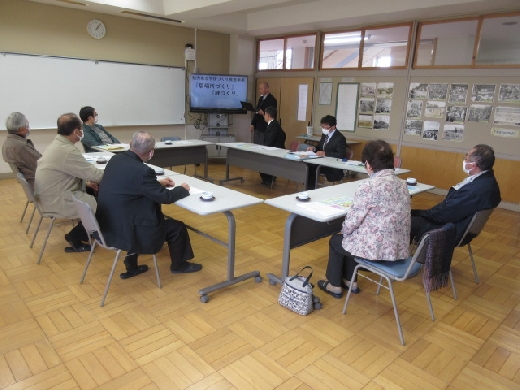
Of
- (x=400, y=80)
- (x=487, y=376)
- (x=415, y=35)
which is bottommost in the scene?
(x=487, y=376)

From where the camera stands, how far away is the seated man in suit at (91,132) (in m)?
4.64

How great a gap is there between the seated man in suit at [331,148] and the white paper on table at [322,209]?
2.21m

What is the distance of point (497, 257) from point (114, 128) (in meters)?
6.20

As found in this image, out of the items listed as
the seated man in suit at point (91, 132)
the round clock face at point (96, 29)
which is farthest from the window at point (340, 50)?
the seated man in suit at point (91, 132)

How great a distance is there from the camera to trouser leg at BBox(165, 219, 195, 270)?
2.90m

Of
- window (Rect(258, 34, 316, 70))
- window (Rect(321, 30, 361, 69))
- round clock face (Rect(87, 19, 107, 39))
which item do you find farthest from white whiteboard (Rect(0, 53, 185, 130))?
window (Rect(321, 30, 361, 69))

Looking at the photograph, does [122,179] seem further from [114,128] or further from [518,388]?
[114,128]

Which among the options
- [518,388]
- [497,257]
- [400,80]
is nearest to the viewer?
[518,388]

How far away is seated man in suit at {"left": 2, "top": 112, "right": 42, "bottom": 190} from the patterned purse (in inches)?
103

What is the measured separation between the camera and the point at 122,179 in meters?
2.47

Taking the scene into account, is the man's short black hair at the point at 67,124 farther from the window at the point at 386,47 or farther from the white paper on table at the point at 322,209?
the window at the point at 386,47

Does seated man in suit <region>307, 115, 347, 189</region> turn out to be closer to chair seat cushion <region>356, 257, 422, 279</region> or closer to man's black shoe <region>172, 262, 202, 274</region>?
man's black shoe <region>172, 262, 202, 274</region>

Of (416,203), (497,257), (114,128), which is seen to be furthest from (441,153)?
(114,128)

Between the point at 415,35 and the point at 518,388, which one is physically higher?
the point at 415,35
